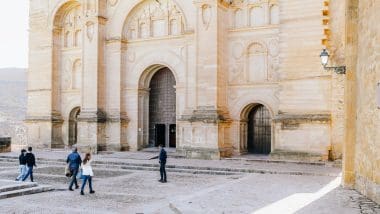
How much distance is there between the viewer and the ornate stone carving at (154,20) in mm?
26844

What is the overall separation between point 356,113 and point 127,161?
41.2ft

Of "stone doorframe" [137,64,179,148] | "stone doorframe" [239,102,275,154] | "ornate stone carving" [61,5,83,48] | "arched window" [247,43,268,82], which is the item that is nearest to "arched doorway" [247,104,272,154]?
"stone doorframe" [239,102,275,154]

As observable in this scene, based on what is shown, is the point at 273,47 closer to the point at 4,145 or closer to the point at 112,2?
the point at 112,2

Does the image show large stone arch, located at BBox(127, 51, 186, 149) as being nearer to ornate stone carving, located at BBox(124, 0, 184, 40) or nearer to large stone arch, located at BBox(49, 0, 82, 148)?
ornate stone carving, located at BBox(124, 0, 184, 40)

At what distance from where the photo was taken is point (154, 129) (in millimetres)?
28766

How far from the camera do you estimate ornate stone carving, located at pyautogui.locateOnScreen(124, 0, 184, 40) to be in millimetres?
26844

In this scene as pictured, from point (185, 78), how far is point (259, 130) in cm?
518

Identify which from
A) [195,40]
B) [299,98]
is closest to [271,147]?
[299,98]

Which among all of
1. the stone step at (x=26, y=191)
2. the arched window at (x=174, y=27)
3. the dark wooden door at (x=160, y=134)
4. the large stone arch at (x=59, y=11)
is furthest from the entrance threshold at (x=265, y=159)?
the large stone arch at (x=59, y=11)

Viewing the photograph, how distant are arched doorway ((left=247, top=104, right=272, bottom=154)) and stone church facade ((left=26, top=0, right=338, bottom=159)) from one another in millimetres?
59

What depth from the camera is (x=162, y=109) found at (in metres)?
28.4

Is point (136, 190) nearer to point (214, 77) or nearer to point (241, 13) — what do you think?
point (214, 77)

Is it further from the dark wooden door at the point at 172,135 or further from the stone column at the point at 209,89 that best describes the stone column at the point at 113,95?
the stone column at the point at 209,89

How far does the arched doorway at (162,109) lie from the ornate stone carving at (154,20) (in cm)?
249
